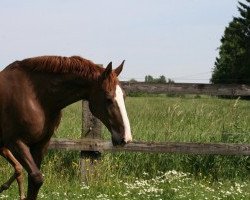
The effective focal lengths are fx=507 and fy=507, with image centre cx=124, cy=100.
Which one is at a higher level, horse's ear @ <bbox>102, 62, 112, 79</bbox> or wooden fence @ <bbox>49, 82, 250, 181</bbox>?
horse's ear @ <bbox>102, 62, 112, 79</bbox>

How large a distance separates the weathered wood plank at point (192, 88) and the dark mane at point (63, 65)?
7.54 ft

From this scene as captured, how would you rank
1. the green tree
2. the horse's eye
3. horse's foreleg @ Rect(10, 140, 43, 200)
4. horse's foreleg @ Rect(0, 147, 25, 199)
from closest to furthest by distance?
the horse's eye
horse's foreleg @ Rect(10, 140, 43, 200)
horse's foreleg @ Rect(0, 147, 25, 199)
the green tree

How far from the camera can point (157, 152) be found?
23.8ft

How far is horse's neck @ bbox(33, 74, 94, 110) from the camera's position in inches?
205

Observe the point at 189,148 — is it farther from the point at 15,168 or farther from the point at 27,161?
the point at 27,161

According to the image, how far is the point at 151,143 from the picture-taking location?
23.8 ft

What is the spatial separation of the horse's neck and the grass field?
168 centimetres

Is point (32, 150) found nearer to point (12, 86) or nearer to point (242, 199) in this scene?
point (12, 86)

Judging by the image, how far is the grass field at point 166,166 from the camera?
6.61 meters

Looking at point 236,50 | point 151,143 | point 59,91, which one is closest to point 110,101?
point 59,91

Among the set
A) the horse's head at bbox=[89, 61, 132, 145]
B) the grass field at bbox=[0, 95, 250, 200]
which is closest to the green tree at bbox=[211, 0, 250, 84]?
the grass field at bbox=[0, 95, 250, 200]

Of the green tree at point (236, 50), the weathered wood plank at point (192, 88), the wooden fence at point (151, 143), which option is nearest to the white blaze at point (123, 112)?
the wooden fence at point (151, 143)

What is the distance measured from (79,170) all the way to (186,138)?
74.0 inches

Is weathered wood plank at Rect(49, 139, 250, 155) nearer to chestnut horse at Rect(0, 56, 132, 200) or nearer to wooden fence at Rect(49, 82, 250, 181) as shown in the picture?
wooden fence at Rect(49, 82, 250, 181)
